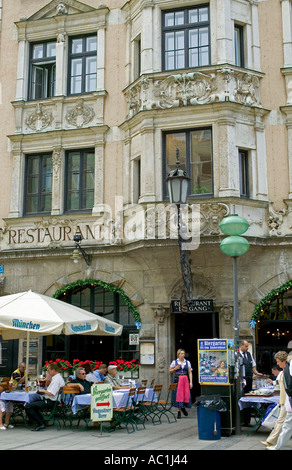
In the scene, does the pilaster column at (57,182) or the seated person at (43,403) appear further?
the pilaster column at (57,182)

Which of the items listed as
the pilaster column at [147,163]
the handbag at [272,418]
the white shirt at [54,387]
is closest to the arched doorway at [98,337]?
the pilaster column at [147,163]

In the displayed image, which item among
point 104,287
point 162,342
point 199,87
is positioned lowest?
point 162,342

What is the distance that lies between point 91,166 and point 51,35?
493 centimetres

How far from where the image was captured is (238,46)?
18188mm

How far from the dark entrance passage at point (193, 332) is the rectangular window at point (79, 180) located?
15.5 feet

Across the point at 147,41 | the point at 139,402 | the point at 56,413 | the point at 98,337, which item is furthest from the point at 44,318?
the point at 147,41

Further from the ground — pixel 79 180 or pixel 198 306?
pixel 79 180

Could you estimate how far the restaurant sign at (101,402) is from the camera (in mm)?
11609

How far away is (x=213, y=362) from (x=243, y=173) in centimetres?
735

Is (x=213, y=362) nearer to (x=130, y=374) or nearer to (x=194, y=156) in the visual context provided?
(x=130, y=374)

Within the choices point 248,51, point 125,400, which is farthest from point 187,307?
point 248,51

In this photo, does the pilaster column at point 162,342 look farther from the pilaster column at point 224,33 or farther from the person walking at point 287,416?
the pilaster column at point 224,33

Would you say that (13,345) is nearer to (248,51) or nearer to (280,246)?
(280,246)

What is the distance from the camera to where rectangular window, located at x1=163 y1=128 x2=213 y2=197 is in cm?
1720
